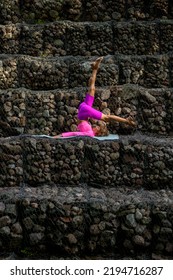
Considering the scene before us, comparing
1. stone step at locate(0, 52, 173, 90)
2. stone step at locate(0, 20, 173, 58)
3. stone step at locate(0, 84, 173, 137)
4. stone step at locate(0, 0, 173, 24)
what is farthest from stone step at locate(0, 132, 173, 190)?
stone step at locate(0, 0, 173, 24)

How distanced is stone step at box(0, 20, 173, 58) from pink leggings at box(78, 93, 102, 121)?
190cm

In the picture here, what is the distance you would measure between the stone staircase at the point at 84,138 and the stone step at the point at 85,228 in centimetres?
1

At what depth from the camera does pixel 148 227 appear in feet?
14.6

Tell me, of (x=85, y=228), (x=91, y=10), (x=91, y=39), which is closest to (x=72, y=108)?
(x=91, y=39)

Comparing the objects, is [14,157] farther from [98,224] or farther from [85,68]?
[85,68]

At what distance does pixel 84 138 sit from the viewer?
5.06 m

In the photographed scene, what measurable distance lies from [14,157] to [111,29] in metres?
3.37

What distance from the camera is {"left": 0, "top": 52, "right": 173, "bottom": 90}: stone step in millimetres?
6391

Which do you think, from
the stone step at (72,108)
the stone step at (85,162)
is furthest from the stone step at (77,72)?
the stone step at (85,162)

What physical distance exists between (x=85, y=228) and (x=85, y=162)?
932 mm

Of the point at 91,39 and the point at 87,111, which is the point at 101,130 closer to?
the point at 87,111

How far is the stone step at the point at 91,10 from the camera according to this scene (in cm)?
743

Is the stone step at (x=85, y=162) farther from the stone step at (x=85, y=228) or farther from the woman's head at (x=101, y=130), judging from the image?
the stone step at (x=85, y=228)

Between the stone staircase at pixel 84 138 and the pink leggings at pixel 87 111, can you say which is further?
the pink leggings at pixel 87 111
